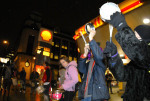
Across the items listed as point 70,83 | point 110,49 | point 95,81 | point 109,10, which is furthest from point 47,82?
point 109,10

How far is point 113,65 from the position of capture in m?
1.37

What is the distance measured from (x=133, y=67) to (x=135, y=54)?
37 centimetres

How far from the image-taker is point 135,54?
3.32 ft

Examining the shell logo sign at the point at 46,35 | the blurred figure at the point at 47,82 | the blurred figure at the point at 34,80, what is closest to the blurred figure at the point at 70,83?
the blurred figure at the point at 47,82

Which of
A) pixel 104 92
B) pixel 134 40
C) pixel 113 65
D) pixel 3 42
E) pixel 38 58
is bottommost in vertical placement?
pixel 104 92

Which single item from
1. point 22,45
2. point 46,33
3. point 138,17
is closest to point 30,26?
point 22,45

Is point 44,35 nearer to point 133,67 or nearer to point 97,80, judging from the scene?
point 97,80

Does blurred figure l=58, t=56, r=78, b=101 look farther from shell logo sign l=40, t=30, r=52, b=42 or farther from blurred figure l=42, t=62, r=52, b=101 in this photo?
shell logo sign l=40, t=30, r=52, b=42

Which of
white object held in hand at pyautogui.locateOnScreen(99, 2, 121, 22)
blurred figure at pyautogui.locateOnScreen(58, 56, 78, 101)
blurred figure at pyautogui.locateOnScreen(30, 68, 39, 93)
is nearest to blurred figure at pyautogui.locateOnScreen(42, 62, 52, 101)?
blurred figure at pyautogui.locateOnScreen(58, 56, 78, 101)

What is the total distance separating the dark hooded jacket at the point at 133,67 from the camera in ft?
3.31

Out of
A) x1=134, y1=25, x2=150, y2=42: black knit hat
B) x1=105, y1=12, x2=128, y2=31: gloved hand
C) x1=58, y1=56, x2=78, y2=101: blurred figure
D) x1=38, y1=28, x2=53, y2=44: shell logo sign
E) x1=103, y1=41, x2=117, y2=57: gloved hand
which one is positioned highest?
x1=38, y1=28, x2=53, y2=44: shell logo sign

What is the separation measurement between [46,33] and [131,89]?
1262cm

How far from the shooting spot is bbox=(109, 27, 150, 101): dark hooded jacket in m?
1.01

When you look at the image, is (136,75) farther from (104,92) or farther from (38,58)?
(38,58)
